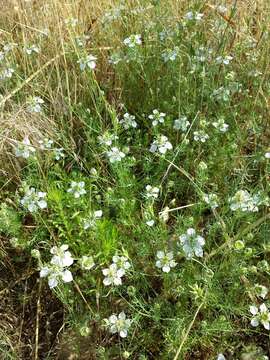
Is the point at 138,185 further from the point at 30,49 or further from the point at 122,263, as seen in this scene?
the point at 30,49

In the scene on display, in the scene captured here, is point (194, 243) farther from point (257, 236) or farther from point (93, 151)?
point (93, 151)

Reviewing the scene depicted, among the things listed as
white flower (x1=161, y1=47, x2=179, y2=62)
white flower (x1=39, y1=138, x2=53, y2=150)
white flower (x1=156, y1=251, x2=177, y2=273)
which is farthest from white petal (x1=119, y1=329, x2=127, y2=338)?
white flower (x1=161, y1=47, x2=179, y2=62)

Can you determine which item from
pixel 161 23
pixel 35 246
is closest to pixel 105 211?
pixel 35 246

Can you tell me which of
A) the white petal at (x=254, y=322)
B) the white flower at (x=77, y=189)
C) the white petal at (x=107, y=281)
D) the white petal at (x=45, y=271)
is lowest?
the white petal at (x=254, y=322)

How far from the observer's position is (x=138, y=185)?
114 inches

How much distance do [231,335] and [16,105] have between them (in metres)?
1.90

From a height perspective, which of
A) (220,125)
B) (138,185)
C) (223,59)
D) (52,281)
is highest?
(223,59)

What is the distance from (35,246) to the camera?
9.07 ft

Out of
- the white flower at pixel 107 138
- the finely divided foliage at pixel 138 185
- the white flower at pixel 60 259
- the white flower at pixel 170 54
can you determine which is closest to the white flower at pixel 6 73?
the finely divided foliage at pixel 138 185

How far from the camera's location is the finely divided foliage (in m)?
2.36

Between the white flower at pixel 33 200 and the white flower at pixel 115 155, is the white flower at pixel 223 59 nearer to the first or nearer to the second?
the white flower at pixel 115 155

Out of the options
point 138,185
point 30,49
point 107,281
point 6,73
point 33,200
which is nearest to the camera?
point 107,281

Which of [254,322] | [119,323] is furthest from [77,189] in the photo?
[254,322]

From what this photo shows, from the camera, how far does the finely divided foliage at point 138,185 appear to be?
2.36m
